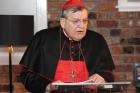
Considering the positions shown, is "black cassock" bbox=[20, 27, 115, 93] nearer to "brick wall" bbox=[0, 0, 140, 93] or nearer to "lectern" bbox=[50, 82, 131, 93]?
"lectern" bbox=[50, 82, 131, 93]

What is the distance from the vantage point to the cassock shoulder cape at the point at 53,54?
2.84 meters

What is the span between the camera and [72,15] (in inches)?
107

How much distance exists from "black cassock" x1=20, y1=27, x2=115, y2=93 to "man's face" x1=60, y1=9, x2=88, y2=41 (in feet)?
0.55

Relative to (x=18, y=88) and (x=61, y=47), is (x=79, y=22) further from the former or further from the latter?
(x=18, y=88)

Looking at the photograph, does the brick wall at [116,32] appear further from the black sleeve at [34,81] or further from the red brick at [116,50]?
the black sleeve at [34,81]

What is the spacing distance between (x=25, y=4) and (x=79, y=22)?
1.31 m

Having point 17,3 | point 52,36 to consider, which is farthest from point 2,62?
point 52,36

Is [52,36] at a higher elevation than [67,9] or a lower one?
lower

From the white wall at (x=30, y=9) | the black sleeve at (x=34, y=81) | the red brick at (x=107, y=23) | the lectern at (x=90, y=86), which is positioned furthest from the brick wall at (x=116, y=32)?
the lectern at (x=90, y=86)

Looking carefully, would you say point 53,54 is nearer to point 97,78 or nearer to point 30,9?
point 97,78

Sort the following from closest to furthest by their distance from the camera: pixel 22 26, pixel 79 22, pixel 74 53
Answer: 1. pixel 79 22
2. pixel 74 53
3. pixel 22 26

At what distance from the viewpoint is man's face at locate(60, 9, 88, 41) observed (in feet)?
8.75

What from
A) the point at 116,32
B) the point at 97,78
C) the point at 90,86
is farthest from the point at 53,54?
the point at 116,32

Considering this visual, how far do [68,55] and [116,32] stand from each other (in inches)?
46.4
